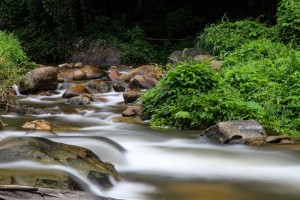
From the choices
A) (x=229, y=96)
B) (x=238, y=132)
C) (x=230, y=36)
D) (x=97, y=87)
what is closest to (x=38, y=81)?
(x=97, y=87)

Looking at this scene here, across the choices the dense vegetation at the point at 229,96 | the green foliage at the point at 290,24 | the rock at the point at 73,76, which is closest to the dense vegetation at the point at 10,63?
the rock at the point at 73,76

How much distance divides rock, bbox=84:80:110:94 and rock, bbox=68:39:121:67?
478 cm

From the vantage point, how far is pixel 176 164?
204 inches

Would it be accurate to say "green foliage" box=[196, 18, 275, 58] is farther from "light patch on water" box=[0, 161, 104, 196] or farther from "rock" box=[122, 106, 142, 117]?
"light patch on water" box=[0, 161, 104, 196]

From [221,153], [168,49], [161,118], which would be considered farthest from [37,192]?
[168,49]

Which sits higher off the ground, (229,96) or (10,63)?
(10,63)

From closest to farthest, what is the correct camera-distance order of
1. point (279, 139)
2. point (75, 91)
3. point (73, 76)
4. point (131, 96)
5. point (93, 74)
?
point (279, 139) → point (131, 96) → point (75, 91) → point (73, 76) → point (93, 74)

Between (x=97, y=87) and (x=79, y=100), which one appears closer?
(x=79, y=100)

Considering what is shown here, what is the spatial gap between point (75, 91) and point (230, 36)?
432 centimetres

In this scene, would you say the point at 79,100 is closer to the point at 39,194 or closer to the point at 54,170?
the point at 54,170

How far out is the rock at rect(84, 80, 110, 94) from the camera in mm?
10516

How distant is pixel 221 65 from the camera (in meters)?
9.45

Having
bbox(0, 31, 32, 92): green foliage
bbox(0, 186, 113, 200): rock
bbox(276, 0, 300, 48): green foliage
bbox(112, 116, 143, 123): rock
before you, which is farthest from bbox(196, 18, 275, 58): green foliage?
bbox(0, 186, 113, 200): rock

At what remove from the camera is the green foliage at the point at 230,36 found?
11328 mm
